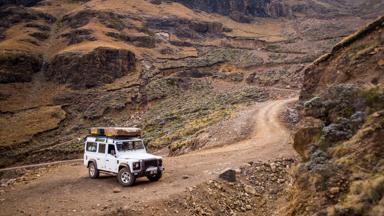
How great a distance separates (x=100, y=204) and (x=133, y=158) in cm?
328

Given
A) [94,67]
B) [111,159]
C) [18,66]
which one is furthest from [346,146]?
[18,66]

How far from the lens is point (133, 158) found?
15406mm

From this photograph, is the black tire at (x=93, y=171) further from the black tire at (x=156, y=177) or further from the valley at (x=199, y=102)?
the black tire at (x=156, y=177)

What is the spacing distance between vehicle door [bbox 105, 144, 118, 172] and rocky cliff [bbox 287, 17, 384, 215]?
8430mm

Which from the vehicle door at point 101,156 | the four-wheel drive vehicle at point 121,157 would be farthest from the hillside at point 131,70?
the vehicle door at point 101,156

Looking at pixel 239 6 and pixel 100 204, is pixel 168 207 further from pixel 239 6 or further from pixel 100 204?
pixel 239 6

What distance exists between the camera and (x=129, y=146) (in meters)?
16.5

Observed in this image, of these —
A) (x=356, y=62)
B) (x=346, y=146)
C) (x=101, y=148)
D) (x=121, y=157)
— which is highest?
(x=356, y=62)

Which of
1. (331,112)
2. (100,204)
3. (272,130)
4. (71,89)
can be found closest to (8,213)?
(100,204)

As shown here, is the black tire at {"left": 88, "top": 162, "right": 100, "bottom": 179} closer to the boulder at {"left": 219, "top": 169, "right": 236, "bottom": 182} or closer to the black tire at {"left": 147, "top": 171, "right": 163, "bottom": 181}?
the black tire at {"left": 147, "top": 171, "right": 163, "bottom": 181}

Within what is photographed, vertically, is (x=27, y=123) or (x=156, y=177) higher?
(x=156, y=177)

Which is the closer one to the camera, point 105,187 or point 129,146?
point 105,187

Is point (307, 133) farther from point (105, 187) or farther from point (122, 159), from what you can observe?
point (105, 187)

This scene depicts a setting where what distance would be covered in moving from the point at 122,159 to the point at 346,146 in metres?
9.49
